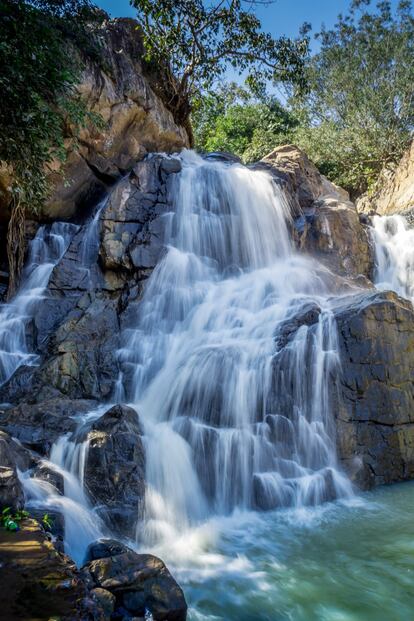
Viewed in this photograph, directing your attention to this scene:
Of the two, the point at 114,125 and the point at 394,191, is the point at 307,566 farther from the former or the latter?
the point at 394,191

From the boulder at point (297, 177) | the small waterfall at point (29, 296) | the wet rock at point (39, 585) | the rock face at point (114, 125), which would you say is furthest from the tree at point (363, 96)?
the wet rock at point (39, 585)

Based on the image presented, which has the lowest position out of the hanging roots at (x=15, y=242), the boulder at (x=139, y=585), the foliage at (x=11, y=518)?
the boulder at (x=139, y=585)

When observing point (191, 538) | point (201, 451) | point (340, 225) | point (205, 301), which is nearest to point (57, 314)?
point (205, 301)

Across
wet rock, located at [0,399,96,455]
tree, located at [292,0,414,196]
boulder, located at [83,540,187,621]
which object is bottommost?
boulder, located at [83,540,187,621]

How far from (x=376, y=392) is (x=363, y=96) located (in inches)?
791

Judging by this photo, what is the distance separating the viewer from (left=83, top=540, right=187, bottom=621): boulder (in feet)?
12.8

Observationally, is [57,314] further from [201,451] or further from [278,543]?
[278,543]

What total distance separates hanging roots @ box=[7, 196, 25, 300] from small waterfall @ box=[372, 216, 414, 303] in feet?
33.7

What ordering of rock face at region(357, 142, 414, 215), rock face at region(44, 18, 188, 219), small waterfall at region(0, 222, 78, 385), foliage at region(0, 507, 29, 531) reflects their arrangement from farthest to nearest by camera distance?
1. rock face at region(357, 142, 414, 215)
2. rock face at region(44, 18, 188, 219)
3. small waterfall at region(0, 222, 78, 385)
4. foliage at region(0, 507, 29, 531)

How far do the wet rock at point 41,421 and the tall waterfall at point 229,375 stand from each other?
4.27 ft

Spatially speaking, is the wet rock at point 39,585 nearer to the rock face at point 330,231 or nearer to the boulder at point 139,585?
the boulder at point 139,585

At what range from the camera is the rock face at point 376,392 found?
819cm

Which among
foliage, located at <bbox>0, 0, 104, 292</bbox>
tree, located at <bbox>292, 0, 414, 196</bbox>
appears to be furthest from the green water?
tree, located at <bbox>292, 0, 414, 196</bbox>

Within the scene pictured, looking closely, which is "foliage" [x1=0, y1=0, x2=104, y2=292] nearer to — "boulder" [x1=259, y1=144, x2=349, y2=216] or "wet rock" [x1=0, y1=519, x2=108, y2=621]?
"wet rock" [x1=0, y1=519, x2=108, y2=621]
